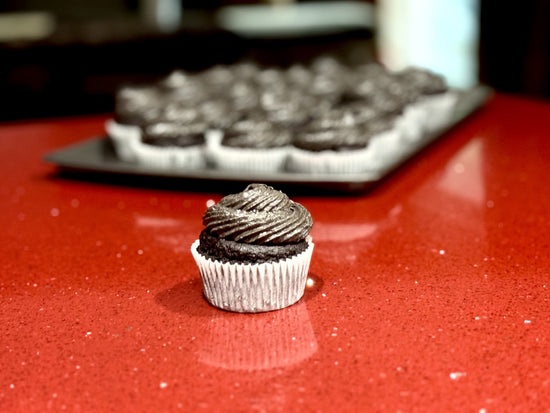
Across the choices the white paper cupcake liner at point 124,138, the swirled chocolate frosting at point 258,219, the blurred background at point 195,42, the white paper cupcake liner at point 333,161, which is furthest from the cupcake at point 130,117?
the blurred background at point 195,42

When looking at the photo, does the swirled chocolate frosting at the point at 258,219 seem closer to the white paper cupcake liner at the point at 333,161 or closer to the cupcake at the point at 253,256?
the cupcake at the point at 253,256

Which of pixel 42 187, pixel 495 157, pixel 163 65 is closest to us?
pixel 42 187

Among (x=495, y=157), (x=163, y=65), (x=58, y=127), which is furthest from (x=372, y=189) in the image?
(x=163, y=65)

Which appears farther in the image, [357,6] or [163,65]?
[357,6]

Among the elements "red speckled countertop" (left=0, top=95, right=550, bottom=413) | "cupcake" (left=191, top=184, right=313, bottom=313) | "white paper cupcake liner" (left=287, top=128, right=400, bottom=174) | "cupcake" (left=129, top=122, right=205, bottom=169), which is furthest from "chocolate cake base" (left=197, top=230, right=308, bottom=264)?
"cupcake" (left=129, top=122, right=205, bottom=169)

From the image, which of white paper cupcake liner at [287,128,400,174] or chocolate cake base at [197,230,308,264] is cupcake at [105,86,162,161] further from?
chocolate cake base at [197,230,308,264]

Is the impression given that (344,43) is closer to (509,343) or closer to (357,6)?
(357,6)
